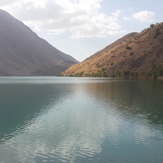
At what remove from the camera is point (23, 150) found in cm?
2772

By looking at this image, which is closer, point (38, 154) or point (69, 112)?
point (38, 154)

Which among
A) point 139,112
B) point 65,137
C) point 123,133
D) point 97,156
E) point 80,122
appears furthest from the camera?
point 139,112

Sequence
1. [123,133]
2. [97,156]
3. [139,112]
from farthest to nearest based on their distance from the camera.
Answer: [139,112]
[123,133]
[97,156]

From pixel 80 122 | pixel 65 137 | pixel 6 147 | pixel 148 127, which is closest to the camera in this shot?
pixel 6 147

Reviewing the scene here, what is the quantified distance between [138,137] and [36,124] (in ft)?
51.3

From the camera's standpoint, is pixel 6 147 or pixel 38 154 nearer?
pixel 38 154

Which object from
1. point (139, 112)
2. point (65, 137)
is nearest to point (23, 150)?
point (65, 137)

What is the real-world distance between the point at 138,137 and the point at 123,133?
2548 millimetres

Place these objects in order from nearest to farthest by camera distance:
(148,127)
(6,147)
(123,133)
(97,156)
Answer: (97,156) < (6,147) < (123,133) < (148,127)

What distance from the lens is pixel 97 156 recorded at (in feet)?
85.7

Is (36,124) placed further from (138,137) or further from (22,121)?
(138,137)

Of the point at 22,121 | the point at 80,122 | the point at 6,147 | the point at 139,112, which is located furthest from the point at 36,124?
the point at 139,112

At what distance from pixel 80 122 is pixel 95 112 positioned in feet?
35.3

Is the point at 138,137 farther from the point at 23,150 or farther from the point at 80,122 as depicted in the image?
the point at 23,150
